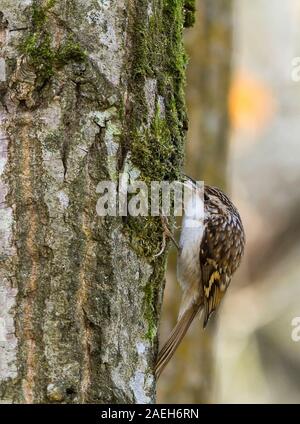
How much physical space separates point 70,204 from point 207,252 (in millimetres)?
1541

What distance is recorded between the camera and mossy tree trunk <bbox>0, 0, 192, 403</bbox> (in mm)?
2049

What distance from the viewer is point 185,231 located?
3.46 metres

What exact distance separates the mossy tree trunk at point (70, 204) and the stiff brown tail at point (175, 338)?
32cm

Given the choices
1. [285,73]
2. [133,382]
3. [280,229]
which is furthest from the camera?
[285,73]

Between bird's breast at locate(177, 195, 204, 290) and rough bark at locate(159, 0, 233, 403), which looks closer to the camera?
bird's breast at locate(177, 195, 204, 290)

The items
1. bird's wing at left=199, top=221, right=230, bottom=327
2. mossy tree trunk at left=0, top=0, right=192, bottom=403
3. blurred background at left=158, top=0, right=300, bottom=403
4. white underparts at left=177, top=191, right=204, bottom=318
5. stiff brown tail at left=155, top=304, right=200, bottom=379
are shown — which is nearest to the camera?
mossy tree trunk at left=0, top=0, right=192, bottom=403

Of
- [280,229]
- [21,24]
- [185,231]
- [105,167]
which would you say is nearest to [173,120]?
[105,167]

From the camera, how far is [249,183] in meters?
6.38

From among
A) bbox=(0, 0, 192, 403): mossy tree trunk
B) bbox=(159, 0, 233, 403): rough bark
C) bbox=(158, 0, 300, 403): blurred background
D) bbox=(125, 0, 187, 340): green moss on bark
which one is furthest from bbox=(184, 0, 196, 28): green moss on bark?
bbox=(159, 0, 233, 403): rough bark

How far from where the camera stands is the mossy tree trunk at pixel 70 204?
2.05m

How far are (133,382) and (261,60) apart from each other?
18.4ft

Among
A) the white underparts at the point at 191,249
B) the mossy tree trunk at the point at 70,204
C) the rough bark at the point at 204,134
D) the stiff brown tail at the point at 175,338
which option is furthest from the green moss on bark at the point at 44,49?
the rough bark at the point at 204,134

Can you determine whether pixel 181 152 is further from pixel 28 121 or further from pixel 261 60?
pixel 261 60

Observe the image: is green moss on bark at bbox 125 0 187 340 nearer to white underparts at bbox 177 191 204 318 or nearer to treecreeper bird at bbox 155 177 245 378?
white underparts at bbox 177 191 204 318
